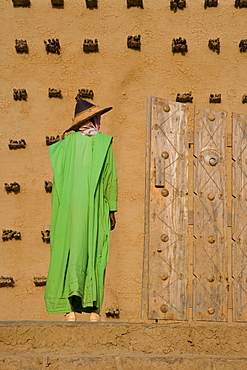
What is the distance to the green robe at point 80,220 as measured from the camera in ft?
26.0

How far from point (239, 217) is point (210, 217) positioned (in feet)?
1.26

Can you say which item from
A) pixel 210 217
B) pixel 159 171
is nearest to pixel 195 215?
pixel 210 217

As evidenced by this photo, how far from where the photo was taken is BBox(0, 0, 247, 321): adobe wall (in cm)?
1099

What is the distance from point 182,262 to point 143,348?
3578 millimetres

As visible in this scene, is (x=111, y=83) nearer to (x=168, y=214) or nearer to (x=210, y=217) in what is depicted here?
(x=168, y=214)

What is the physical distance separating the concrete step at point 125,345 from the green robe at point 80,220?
3.24 feet

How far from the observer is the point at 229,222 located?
35.1ft

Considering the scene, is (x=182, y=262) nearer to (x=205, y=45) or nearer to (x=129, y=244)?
(x=129, y=244)

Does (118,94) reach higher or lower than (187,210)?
higher

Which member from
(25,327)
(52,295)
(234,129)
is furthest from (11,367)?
(234,129)

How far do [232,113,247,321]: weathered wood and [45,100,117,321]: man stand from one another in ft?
8.45

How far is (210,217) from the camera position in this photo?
1059 cm

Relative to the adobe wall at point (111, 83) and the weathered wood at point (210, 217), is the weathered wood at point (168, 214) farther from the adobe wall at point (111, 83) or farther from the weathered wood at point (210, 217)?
the adobe wall at point (111, 83)

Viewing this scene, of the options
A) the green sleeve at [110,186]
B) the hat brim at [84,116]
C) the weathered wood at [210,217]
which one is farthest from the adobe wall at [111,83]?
the hat brim at [84,116]
